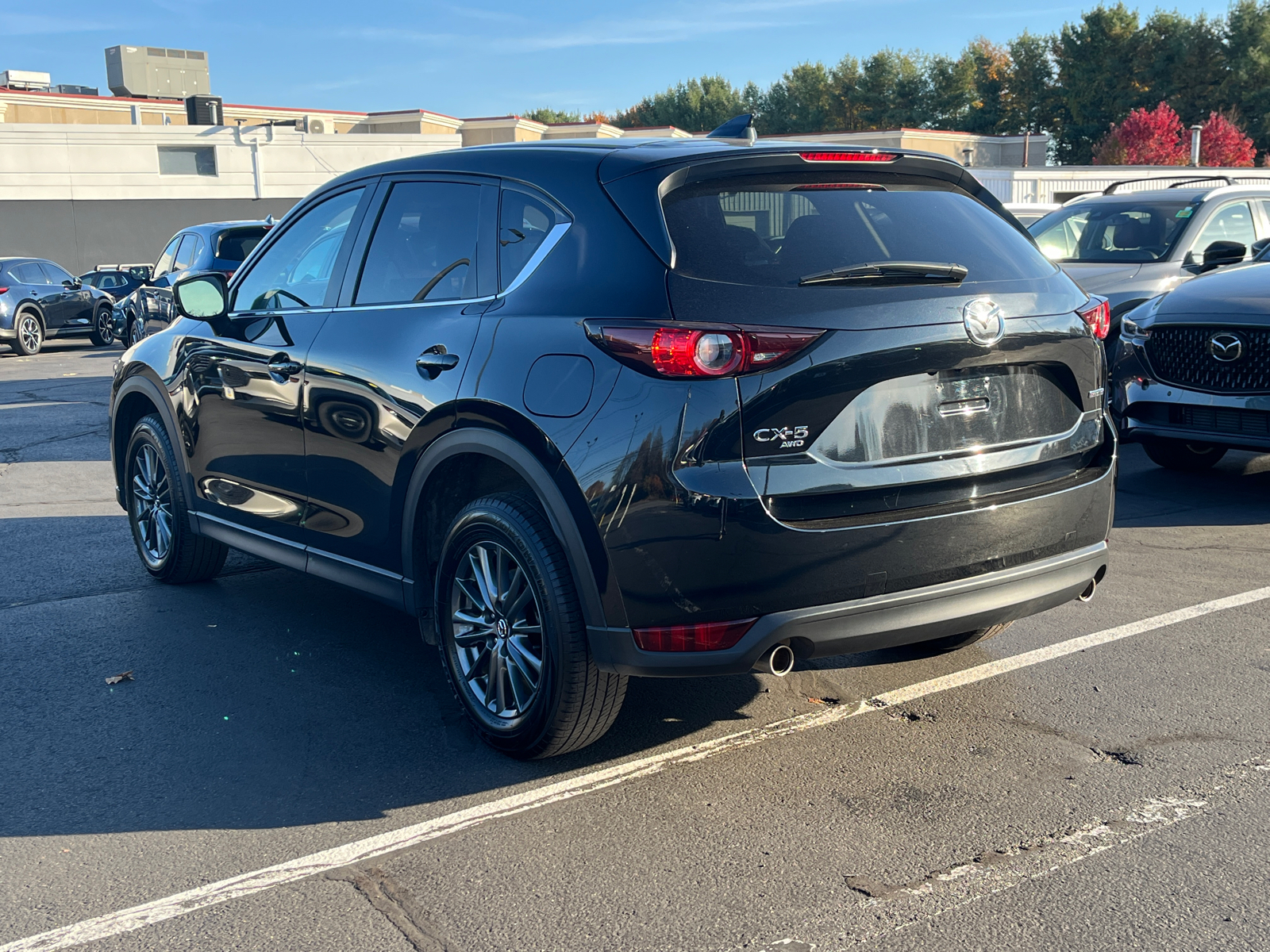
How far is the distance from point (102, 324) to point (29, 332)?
1.51 metres

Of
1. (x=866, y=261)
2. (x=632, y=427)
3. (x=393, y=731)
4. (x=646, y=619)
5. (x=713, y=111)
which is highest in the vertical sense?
(x=713, y=111)

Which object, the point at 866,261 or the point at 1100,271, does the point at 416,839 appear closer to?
the point at 866,261

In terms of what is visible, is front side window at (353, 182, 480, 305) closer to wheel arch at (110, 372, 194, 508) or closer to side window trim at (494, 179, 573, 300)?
side window trim at (494, 179, 573, 300)

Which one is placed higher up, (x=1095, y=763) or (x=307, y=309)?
(x=307, y=309)

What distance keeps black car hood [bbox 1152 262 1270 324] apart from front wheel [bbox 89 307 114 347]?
19924mm

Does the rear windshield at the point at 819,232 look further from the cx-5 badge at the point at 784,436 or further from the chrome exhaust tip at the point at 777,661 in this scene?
the chrome exhaust tip at the point at 777,661

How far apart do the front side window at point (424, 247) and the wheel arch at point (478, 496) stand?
0.54 m

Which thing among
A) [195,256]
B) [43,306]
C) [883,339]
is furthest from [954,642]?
[43,306]

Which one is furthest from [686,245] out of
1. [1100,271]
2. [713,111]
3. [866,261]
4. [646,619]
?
[713,111]

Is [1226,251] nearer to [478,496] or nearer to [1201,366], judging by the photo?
[1201,366]

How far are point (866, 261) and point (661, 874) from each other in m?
1.77

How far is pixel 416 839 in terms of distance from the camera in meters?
3.38

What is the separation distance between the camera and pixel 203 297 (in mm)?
5383

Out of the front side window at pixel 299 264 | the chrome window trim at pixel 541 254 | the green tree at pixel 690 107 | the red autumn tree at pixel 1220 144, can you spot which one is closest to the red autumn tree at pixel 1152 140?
the red autumn tree at pixel 1220 144
